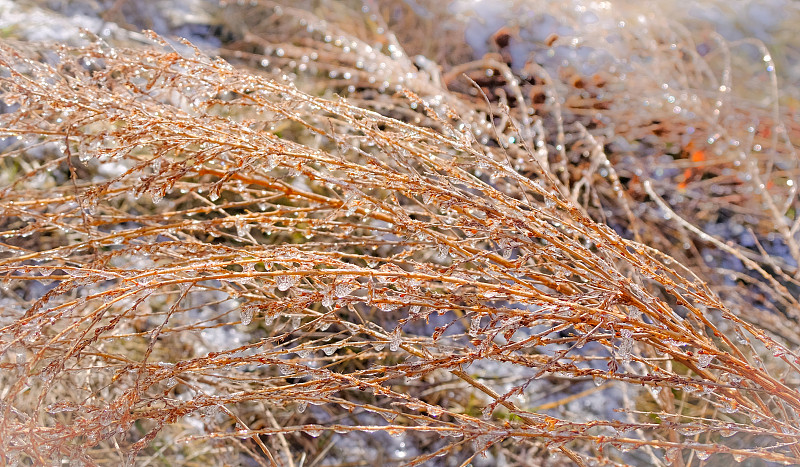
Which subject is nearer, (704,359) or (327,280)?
(704,359)

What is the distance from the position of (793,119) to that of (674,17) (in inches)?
33.0

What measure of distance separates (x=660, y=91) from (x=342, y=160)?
75.1 inches

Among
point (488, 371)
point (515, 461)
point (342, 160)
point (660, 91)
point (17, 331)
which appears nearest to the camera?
point (17, 331)

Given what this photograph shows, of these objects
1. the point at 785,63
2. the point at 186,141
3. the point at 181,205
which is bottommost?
the point at 181,205

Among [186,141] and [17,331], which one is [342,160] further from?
[17,331]

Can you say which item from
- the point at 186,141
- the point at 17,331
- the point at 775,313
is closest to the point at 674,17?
the point at 775,313

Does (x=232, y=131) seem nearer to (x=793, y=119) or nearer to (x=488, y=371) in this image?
(x=488, y=371)

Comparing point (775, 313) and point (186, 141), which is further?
point (775, 313)

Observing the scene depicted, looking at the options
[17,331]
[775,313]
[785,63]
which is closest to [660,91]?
[775,313]

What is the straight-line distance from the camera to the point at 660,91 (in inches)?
95.7

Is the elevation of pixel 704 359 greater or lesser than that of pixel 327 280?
greater

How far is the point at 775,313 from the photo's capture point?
7.16 feet

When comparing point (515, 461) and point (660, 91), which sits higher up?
point (660, 91)

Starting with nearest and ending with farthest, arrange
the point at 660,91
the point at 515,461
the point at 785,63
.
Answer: the point at 515,461
the point at 660,91
the point at 785,63
